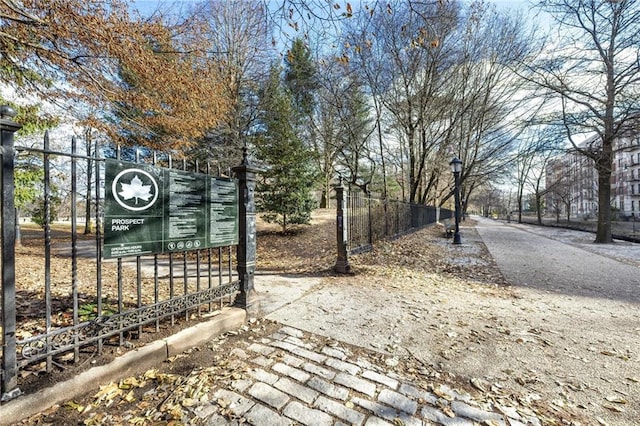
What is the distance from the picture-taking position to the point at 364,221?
27.5 ft

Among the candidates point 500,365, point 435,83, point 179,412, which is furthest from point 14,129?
point 435,83

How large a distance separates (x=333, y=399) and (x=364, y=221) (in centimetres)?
639

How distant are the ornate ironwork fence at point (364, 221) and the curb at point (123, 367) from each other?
10.8 feet

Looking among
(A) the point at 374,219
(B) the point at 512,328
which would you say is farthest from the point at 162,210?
(A) the point at 374,219

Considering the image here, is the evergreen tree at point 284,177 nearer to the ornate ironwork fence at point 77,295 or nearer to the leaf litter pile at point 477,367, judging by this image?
the ornate ironwork fence at point 77,295

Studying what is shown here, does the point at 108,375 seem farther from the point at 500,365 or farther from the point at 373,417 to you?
the point at 500,365

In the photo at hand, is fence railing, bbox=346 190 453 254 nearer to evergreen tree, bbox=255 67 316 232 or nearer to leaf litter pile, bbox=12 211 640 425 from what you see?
leaf litter pile, bbox=12 211 640 425

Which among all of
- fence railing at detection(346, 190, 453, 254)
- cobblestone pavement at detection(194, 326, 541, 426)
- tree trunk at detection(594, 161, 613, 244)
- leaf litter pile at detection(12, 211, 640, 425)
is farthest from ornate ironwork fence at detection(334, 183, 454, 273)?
tree trunk at detection(594, 161, 613, 244)

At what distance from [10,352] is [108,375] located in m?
0.67

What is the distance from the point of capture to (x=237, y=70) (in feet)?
43.7

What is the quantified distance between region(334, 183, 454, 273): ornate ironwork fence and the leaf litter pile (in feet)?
5.03

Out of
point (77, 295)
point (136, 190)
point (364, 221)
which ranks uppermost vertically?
point (136, 190)

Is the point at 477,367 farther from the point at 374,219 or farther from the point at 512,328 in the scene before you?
the point at 374,219

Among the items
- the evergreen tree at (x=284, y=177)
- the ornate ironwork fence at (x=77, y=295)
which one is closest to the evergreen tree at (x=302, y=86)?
the evergreen tree at (x=284, y=177)
